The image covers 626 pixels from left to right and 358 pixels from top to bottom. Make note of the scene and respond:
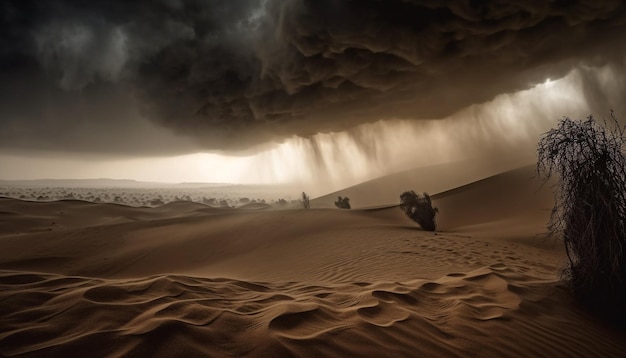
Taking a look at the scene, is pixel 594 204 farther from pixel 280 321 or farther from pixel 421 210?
pixel 421 210

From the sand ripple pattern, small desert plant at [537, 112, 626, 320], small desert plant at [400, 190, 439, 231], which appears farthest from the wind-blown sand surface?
small desert plant at [400, 190, 439, 231]

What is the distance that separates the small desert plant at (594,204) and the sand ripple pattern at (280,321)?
1.39 feet

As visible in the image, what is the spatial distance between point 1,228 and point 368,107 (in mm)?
34982

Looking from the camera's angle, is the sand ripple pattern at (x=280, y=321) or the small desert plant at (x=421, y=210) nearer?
the sand ripple pattern at (x=280, y=321)

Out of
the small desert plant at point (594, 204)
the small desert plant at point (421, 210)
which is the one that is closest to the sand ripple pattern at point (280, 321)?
the small desert plant at point (594, 204)

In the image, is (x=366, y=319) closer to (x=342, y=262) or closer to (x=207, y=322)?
(x=207, y=322)

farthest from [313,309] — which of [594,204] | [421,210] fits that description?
[421,210]

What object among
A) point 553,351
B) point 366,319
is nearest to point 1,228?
point 366,319

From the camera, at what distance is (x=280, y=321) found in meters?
2.85

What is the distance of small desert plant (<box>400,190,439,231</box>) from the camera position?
13.6 meters

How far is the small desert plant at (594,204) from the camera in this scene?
150 inches

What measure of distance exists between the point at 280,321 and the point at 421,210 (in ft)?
40.0

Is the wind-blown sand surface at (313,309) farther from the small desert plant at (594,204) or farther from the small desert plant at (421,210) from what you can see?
the small desert plant at (421,210)

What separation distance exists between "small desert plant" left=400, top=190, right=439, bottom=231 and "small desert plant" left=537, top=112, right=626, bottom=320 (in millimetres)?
9387
